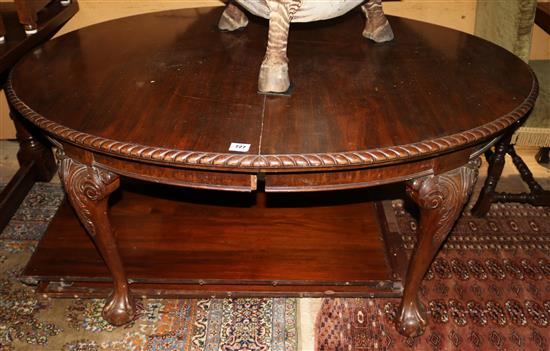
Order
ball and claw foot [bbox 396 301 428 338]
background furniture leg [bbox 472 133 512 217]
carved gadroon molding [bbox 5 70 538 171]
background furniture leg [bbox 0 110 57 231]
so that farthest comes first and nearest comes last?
background furniture leg [bbox 0 110 57 231] → background furniture leg [bbox 472 133 512 217] → ball and claw foot [bbox 396 301 428 338] → carved gadroon molding [bbox 5 70 538 171]

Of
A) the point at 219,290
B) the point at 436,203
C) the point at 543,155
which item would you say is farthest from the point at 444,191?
the point at 543,155

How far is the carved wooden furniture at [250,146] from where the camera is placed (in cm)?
125

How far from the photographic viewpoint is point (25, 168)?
2.35 meters

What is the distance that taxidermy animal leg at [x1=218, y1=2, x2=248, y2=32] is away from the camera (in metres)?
1.89

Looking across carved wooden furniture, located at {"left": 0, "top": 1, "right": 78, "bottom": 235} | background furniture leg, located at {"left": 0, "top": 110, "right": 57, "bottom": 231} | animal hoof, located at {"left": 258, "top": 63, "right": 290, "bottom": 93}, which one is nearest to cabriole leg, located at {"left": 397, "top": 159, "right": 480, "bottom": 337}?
animal hoof, located at {"left": 258, "top": 63, "right": 290, "bottom": 93}

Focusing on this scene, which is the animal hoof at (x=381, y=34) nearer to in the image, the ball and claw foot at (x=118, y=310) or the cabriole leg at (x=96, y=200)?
the cabriole leg at (x=96, y=200)

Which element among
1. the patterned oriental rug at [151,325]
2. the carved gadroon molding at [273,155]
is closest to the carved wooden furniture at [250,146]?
the carved gadroon molding at [273,155]

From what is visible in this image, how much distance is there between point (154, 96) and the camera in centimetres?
143

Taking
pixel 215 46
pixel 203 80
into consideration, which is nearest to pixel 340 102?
pixel 203 80

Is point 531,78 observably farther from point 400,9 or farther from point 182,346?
point 182,346

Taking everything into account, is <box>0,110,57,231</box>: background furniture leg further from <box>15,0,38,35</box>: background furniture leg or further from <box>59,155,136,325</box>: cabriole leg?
<box>59,155,136,325</box>: cabriole leg

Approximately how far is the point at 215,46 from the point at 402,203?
108 cm

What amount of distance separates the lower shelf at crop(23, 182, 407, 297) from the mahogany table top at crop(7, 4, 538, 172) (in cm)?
61

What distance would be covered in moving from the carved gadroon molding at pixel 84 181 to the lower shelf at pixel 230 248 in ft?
1.39
